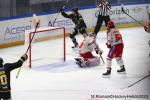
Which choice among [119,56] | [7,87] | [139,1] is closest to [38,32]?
[119,56]

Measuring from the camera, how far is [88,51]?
872 centimetres

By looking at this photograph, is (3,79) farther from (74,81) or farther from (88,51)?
(88,51)

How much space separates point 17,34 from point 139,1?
15.7ft

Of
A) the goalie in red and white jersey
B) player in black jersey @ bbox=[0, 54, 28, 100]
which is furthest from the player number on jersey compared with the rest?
the goalie in red and white jersey

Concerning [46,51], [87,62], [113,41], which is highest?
[113,41]

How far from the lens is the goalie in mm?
8617

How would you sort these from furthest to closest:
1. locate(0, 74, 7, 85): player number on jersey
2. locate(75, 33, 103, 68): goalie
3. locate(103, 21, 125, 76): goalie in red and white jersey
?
locate(75, 33, 103, 68): goalie → locate(103, 21, 125, 76): goalie in red and white jersey → locate(0, 74, 7, 85): player number on jersey

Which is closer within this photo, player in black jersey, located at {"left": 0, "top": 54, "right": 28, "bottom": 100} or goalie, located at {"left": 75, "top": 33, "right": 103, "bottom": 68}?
player in black jersey, located at {"left": 0, "top": 54, "right": 28, "bottom": 100}

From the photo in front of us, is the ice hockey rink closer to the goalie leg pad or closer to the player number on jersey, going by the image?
the goalie leg pad

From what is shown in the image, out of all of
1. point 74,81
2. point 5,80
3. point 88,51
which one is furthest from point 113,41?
point 5,80

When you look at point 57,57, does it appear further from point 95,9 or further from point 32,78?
point 95,9

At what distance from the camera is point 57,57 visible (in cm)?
973

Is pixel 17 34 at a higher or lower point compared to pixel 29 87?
higher

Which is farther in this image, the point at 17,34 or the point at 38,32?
the point at 17,34
